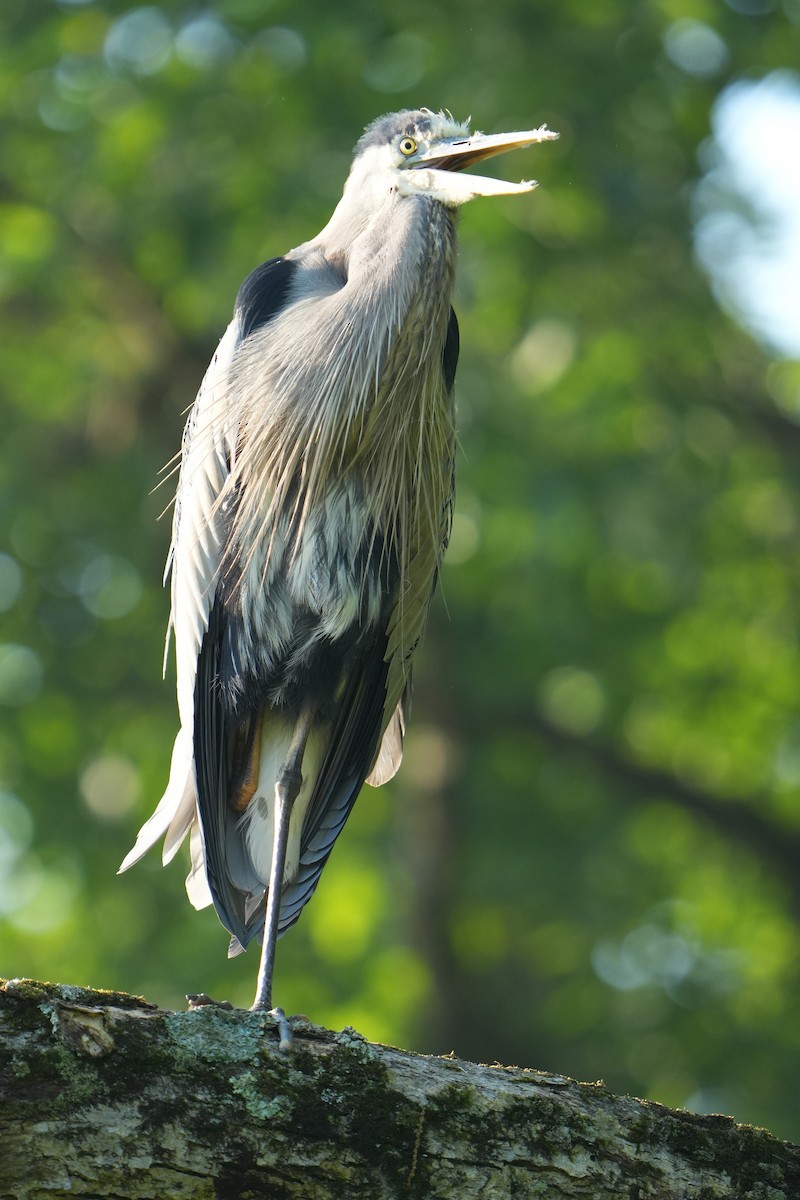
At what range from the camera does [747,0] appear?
8734mm

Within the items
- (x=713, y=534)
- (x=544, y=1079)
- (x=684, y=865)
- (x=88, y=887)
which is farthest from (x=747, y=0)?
(x=544, y=1079)

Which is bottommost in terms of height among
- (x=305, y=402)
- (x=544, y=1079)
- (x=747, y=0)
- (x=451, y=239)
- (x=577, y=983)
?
(x=544, y=1079)

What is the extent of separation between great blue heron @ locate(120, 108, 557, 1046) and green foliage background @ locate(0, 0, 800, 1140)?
417cm

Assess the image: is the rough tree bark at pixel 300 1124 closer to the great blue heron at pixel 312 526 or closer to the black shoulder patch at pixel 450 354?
the great blue heron at pixel 312 526

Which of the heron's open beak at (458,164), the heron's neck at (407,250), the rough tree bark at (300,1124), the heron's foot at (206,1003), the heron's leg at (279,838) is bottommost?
the rough tree bark at (300,1124)

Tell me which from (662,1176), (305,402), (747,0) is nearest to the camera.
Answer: (662,1176)

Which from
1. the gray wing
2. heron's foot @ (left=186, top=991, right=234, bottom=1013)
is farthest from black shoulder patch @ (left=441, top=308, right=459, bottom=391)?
heron's foot @ (left=186, top=991, right=234, bottom=1013)

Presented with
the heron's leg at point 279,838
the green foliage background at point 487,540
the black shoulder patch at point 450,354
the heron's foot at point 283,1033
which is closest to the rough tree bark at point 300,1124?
the heron's foot at point 283,1033

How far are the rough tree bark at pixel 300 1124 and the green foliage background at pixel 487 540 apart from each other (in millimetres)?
5671

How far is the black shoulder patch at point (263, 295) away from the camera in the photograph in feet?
12.9

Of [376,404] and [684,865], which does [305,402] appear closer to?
[376,404]

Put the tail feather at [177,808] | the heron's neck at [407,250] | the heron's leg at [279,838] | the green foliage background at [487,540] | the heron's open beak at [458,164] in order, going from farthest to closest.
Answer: the green foliage background at [487,540] < the tail feather at [177,808] < the heron's neck at [407,250] < the heron's open beak at [458,164] < the heron's leg at [279,838]

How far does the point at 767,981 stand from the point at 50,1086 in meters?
8.49

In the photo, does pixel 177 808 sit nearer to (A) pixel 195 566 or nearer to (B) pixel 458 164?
(A) pixel 195 566
